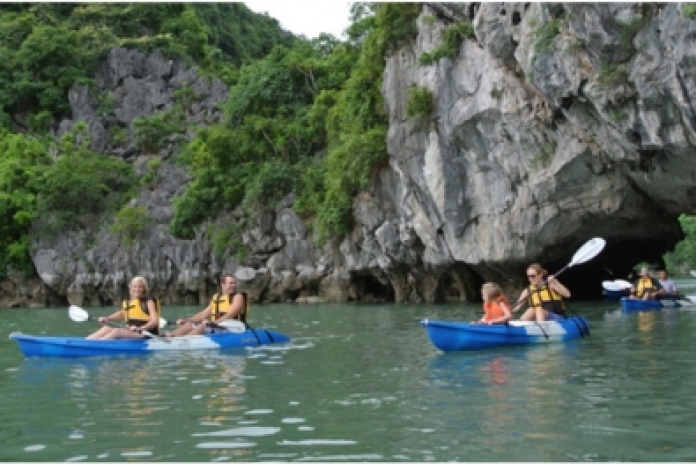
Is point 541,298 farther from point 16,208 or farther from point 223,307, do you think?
point 16,208

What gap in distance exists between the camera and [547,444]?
6.11 metres

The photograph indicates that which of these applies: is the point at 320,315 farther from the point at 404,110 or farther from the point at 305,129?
the point at 305,129

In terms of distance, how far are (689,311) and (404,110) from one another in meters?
9.74

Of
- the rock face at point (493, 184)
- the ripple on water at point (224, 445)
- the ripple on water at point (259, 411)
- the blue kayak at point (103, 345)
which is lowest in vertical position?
the ripple on water at point (224, 445)

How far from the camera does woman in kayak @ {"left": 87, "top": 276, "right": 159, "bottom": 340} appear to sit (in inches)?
523

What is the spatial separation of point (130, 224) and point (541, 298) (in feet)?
89.9

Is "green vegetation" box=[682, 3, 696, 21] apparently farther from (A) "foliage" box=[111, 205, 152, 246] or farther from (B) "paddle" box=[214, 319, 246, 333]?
(A) "foliage" box=[111, 205, 152, 246]

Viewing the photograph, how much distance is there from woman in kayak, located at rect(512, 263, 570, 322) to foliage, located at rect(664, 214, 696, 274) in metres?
56.2

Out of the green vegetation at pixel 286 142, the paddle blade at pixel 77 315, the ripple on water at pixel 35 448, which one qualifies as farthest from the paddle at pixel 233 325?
the green vegetation at pixel 286 142

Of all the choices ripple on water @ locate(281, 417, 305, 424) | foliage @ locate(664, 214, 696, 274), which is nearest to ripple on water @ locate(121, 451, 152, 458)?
ripple on water @ locate(281, 417, 305, 424)

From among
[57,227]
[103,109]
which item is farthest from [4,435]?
[103,109]

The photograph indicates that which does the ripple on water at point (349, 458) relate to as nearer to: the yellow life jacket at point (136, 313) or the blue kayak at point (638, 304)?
the yellow life jacket at point (136, 313)

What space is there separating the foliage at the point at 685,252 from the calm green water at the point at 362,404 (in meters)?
58.7

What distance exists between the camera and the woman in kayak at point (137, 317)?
13.3 meters
